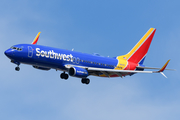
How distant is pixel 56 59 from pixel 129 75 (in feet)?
54.5

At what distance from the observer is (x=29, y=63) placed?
5222cm

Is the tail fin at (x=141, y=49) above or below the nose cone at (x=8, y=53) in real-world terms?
above

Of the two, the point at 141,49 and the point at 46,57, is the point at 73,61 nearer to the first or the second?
the point at 46,57

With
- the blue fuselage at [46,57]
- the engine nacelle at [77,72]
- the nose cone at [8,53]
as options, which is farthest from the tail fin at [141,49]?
the nose cone at [8,53]

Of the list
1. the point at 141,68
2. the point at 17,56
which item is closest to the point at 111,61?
the point at 141,68

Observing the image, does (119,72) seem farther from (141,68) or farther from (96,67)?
(141,68)

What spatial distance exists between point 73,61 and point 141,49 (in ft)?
58.3

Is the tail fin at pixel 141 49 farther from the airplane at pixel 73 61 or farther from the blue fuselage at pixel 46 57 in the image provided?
the blue fuselage at pixel 46 57

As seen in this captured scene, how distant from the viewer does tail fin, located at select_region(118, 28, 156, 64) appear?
2608 inches

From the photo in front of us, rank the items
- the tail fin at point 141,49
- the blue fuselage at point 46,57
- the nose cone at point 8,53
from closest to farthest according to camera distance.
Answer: the nose cone at point 8,53 → the blue fuselage at point 46,57 → the tail fin at point 141,49

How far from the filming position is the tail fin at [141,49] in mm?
66250

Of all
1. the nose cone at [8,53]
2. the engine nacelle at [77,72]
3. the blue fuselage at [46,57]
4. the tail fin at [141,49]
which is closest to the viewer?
the nose cone at [8,53]

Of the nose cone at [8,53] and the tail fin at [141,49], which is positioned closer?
the nose cone at [8,53]

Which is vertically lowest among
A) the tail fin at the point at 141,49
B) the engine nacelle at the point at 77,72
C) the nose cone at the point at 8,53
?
the engine nacelle at the point at 77,72
